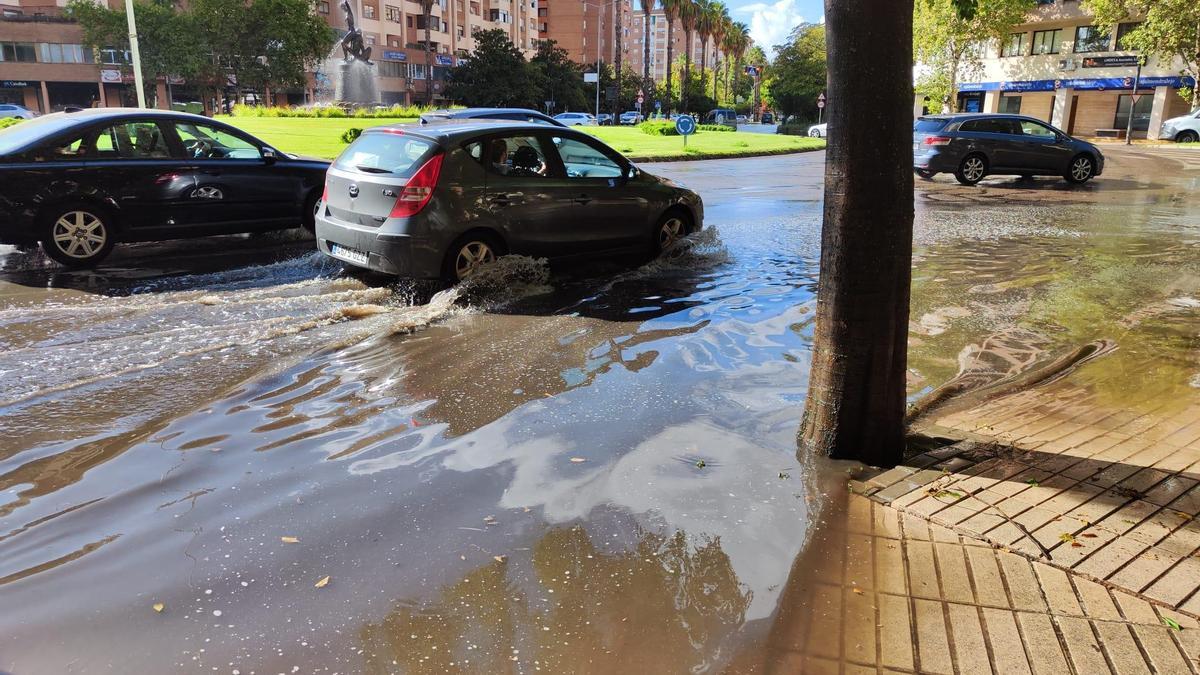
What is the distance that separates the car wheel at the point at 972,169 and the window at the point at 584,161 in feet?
46.1

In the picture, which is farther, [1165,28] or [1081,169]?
[1165,28]

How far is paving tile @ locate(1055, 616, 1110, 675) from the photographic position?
259cm

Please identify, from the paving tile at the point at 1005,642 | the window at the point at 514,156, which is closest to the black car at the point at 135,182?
the window at the point at 514,156

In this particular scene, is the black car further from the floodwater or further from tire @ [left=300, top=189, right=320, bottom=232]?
the floodwater

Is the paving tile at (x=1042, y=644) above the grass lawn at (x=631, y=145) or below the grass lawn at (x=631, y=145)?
below

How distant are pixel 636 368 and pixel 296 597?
124 inches

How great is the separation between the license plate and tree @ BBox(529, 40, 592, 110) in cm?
7005

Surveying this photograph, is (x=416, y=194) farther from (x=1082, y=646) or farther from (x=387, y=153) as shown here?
(x=1082, y=646)

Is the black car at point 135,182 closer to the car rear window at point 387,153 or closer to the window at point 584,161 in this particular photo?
the car rear window at point 387,153

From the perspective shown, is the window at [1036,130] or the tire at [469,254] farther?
the window at [1036,130]

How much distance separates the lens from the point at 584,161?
8570 millimetres

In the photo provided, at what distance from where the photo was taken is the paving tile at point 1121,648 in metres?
2.58

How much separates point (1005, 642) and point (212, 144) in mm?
9331

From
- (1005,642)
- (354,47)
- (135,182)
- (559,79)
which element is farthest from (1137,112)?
(354,47)
